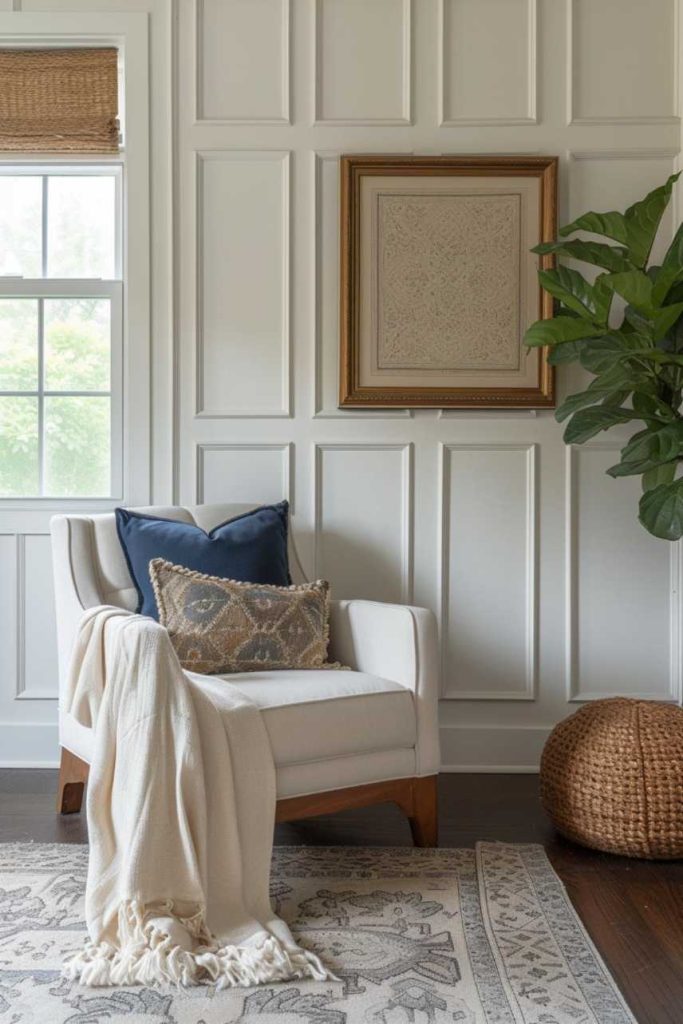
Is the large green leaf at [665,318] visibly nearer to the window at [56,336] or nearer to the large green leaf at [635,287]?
A: the large green leaf at [635,287]

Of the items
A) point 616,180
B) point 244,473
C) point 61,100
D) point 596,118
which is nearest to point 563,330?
point 616,180

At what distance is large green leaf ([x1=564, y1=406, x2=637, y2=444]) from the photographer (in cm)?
272

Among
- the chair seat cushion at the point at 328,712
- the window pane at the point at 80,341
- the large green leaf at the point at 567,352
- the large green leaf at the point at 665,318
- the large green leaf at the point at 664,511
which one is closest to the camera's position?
the chair seat cushion at the point at 328,712

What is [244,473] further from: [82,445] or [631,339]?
[631,339]

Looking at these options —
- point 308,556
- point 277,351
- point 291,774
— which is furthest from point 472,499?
point 291,774

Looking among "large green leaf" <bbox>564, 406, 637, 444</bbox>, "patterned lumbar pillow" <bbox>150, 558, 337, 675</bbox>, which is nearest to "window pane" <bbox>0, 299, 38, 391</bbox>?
"patterned lumbar pillow" <bbox>150, 558, 337, 675</bbox>

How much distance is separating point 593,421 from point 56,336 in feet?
5.82

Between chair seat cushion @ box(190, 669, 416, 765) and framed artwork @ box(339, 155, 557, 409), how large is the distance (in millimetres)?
1096

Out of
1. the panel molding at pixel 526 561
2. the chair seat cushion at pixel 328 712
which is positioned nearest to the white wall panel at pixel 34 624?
the chair seat cushion at pixel 328 712

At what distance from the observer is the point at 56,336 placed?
3240 millimetres

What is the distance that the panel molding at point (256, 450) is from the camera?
3143 mm

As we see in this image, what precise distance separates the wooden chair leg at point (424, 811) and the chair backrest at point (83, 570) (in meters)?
0.92

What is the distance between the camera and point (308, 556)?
10.3 feet

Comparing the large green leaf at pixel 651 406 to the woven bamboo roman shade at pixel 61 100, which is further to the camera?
the woven bamboo roman shade at pixel 61 100
